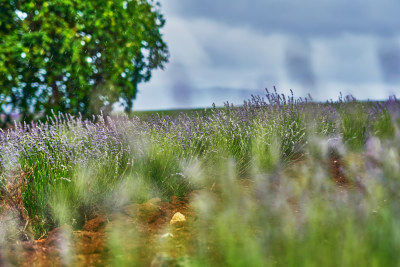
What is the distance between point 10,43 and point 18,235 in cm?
415

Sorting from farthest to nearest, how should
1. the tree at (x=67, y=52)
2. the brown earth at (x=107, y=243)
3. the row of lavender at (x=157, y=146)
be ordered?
the tree at (x=67, y=52)
the row of lavender at (x=157, y=146)
the brown earth at (x=107, y=243)

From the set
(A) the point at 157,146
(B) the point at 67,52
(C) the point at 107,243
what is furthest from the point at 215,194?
(B) the point at 67,52

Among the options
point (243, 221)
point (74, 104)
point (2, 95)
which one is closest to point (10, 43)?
point (2, 95)

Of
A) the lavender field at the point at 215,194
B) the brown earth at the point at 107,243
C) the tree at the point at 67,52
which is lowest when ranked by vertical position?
the brown earth at the point at 107,243

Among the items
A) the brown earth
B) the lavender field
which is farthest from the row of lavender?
the brown earth

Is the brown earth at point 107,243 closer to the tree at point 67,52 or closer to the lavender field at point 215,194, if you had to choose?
the lavender field at point 215,194

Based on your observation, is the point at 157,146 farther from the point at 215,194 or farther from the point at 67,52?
the point at 67,52

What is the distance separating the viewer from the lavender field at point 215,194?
2541mm

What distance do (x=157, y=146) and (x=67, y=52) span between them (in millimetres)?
3243

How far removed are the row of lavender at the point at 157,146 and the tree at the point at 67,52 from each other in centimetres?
214

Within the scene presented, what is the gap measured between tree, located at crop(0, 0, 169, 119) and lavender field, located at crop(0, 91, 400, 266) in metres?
2.20

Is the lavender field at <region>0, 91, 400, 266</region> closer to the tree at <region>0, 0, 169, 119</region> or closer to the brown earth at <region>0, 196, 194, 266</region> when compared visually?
the brown earth at <region>0, 196, 194, 266</region>

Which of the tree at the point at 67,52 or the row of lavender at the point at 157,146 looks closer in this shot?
the row of lavender at the point at 157,146

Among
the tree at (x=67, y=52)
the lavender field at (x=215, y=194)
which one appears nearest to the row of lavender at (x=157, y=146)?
the lavender field at (x=215, y=194)
